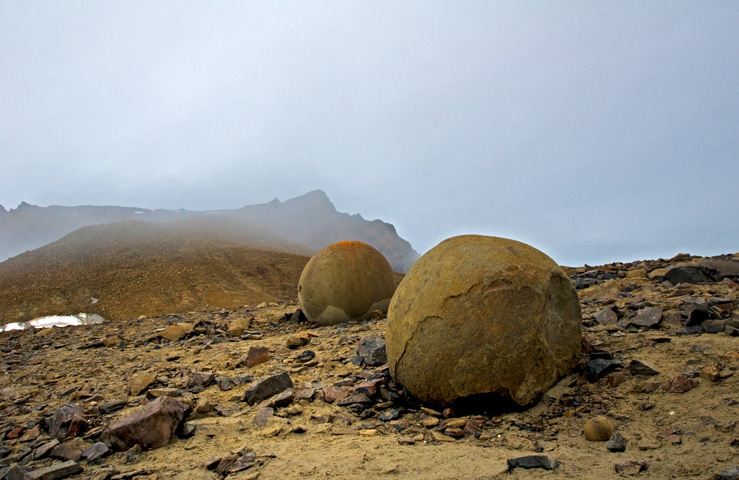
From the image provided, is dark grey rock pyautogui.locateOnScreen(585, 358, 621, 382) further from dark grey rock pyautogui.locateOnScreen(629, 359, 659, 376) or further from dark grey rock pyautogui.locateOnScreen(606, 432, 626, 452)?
dark grey rock pyautogui.locateOnScreen(606, 432, 626, 452)

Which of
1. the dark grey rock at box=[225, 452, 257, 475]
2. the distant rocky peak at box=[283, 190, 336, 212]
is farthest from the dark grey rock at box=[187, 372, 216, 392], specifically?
the distant rocky peak at box=[283, 190, 336, 212]

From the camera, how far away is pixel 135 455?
3604mm

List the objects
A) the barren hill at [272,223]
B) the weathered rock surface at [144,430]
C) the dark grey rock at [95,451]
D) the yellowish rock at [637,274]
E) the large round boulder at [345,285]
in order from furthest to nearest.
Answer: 1. the barren hill at [272,223]
2. the large round boulder at [345,285]
3. the yellowish rock at [637,274]
4. the weathered rock surface at [144,430]
5. the dark grey rock at [95,451]

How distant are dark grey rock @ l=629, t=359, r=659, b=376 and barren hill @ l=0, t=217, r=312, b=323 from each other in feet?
74.3

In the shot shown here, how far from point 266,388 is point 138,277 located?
86.5 ft

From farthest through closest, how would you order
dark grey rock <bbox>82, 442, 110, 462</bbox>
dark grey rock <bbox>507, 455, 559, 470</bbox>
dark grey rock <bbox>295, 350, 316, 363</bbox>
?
dark grey rock <bbox>295, 350, 316, 363</bbox>, dark grey rock <bbox>82, 442, 110, 462</bbox>, dark grey rock <bbox>507, 455, 559, 470</bbox>

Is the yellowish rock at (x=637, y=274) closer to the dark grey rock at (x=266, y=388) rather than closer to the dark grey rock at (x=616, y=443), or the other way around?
the dark grey rock at (x=616, y=443)

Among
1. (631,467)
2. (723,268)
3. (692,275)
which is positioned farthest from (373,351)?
(723,268)

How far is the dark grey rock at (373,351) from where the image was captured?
218 inches

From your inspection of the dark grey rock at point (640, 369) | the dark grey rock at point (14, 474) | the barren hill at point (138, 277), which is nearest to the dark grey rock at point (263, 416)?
the dark grey rock at point (14, 474)

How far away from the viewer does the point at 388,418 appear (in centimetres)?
404

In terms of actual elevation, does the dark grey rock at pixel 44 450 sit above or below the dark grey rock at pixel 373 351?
below

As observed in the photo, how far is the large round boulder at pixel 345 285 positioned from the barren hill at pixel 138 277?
1637 centimetres

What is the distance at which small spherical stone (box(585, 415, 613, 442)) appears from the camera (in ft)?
10.8
